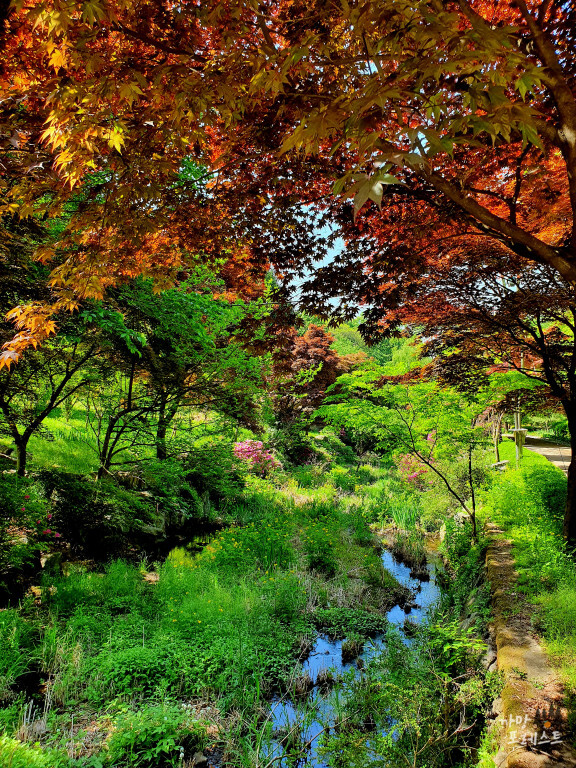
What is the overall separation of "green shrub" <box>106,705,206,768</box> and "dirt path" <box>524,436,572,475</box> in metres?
9.50

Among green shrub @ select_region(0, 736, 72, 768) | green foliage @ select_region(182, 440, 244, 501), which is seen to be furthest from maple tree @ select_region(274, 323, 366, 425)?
green shrub @ select_region(0, 736, 72, 768)

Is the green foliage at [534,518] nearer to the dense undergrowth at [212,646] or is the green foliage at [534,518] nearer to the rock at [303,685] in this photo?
the dense undergrowth at [212,646]

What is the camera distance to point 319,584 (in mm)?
6352

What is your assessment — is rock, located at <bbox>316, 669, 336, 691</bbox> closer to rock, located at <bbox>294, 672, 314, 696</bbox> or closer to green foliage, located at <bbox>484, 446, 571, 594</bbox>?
rock, located at <bbox>294, 672, 314, 696</bbox>

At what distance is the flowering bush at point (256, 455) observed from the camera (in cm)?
1132

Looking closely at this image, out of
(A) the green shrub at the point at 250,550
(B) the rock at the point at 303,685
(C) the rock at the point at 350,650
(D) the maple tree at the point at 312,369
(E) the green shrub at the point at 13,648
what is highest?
(D) the maple tree at the point at 312,369

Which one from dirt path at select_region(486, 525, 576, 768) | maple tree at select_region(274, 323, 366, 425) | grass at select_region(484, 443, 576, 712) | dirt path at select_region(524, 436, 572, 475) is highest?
maple tree at select_region(274, 323, 366, 425)

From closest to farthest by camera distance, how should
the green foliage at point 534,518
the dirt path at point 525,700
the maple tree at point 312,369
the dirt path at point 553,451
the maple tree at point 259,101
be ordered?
the maple tree at point 259,101, the dirt path at point 525,700, the green foliage at point 534,518, the dirt path at point 553,451, the maple tree at point 312,369

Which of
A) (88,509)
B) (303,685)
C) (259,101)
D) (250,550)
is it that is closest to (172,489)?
(88,509)

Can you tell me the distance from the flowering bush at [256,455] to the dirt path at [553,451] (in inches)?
301

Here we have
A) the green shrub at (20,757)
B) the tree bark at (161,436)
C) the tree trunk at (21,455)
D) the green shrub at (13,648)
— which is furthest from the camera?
the tree bark at (161,436)

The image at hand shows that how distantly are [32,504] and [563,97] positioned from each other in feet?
20.0

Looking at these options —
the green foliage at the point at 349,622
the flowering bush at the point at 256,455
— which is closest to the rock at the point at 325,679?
the green foliage at the point at 349,622

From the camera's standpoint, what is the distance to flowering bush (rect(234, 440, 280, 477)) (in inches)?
446
